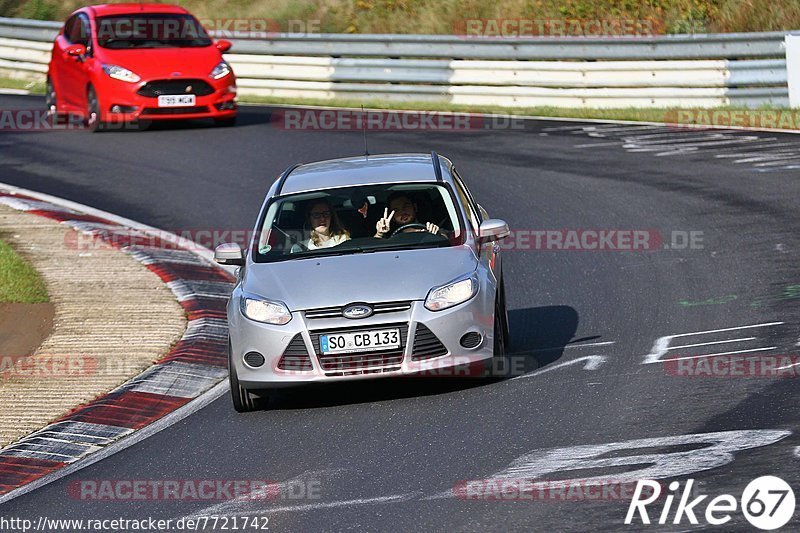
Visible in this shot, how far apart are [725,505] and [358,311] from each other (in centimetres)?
327

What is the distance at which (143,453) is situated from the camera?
9.03 metres

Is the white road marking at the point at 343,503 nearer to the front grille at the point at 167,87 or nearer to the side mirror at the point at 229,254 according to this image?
the side mirror at the point at 229,254

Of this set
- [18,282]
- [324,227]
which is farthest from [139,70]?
[324,227]

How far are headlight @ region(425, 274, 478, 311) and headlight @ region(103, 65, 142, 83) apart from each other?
13990 mm

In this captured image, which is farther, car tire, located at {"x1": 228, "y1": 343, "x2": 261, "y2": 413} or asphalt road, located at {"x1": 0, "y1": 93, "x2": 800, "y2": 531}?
car tire, located at {"x1": 228, "y1": 343, "x2": 261, "y2": 413}

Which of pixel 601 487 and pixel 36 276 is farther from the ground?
pixel 601 487

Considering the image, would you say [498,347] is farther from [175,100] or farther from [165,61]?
[165,61]

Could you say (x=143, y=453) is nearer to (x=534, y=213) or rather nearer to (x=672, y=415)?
(x=672, y=415)

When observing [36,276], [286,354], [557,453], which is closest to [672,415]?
[557,453]

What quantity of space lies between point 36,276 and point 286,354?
5144mm

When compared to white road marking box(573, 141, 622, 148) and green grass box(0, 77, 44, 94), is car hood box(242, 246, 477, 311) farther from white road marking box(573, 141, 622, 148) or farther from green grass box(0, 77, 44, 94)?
green grass box(0, 77, 44, 94)

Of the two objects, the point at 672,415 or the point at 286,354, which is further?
the point at 286,354

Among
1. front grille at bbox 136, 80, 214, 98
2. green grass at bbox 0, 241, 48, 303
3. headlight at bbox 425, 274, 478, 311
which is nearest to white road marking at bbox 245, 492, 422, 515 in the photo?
headlight at bbox 425, 274, 478, 311

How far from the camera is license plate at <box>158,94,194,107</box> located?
22.8m
